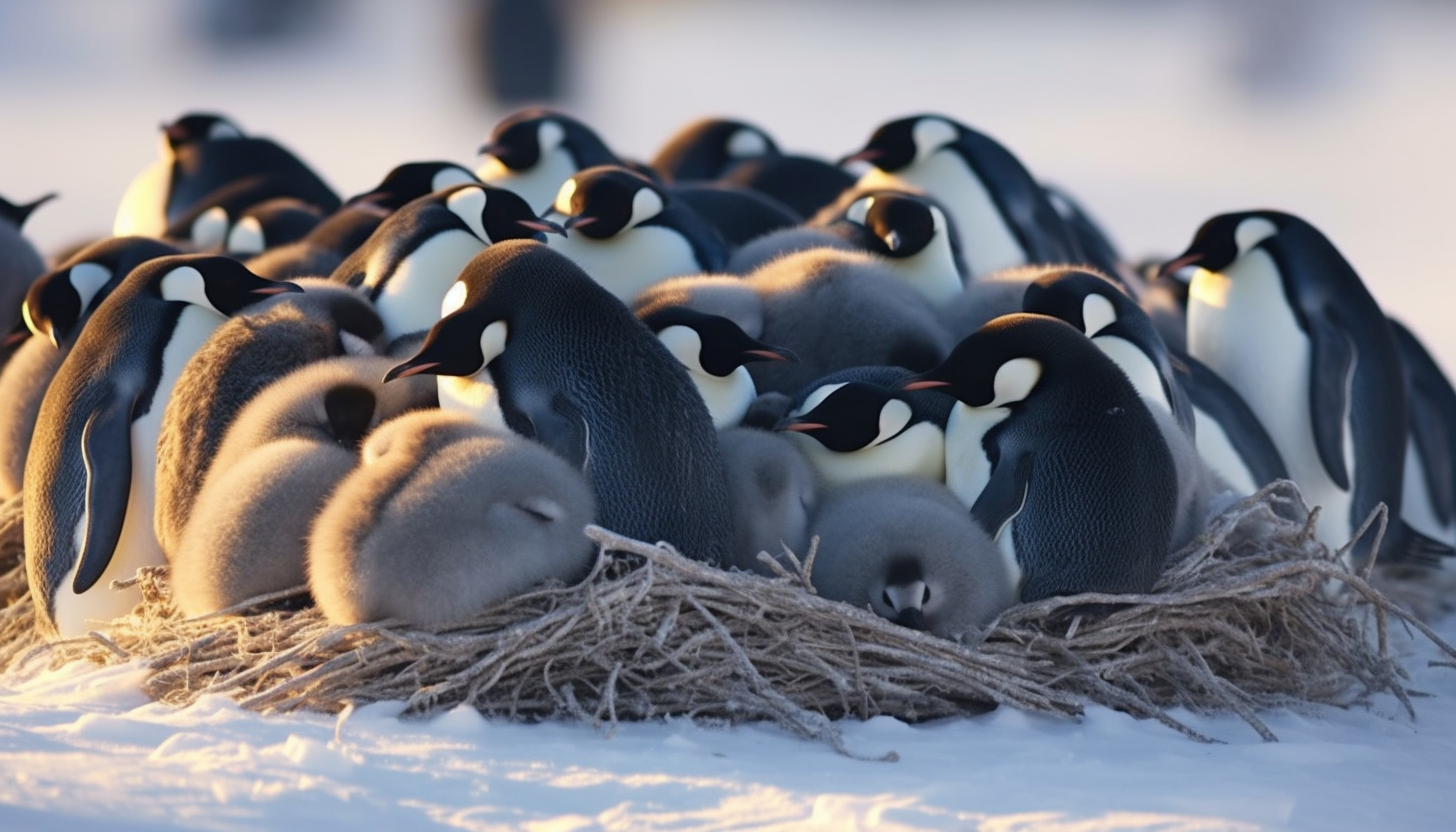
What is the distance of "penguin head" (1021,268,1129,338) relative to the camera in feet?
14.0

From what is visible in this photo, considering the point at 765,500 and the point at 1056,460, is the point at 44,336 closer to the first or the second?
the point at 765,500

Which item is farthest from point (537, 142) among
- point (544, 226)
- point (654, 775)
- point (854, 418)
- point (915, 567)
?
point (654, 775)

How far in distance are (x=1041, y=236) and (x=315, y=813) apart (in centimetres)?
384

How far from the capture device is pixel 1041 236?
5.95 m

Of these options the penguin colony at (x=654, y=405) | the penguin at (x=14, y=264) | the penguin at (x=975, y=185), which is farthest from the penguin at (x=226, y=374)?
the penguin at (x=975, y=185)

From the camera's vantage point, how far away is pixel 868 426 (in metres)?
3.71

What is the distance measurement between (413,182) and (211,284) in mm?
1323

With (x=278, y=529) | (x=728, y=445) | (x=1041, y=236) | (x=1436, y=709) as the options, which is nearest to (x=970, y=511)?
(x=728, y=445)

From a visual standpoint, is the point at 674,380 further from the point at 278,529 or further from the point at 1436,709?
Result: the point at 1436,709

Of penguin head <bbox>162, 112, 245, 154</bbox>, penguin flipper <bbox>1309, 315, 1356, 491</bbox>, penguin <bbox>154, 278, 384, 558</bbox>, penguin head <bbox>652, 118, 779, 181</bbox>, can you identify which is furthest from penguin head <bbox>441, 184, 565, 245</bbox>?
penguin head <bbox>162, 112, 245, 154</bbox>

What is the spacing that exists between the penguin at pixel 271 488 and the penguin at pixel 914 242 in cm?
161

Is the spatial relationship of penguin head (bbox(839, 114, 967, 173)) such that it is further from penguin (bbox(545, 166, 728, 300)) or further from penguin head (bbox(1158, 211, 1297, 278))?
penguin (bbox(545, 166, 728, 300))

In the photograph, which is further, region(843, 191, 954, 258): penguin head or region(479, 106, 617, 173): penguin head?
region(479, 106, 617, 173): penguin head

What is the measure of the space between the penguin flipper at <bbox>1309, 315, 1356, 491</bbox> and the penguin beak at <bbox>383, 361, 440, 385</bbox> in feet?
9.64
